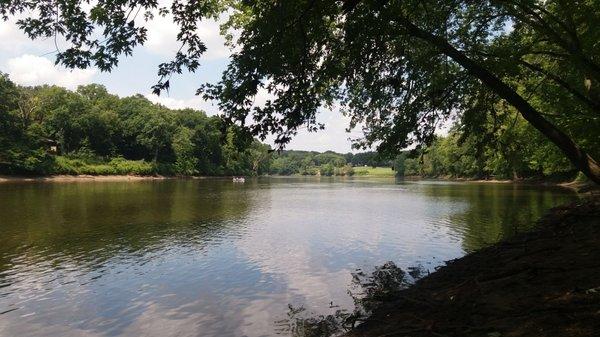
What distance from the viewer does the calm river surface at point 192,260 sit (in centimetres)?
1265

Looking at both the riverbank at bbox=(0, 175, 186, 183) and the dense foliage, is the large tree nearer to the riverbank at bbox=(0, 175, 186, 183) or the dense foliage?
the dense foliage

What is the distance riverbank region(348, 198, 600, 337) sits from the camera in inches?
257

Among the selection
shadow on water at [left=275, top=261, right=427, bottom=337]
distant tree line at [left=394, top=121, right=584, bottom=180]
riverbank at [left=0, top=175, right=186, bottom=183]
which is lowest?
shadow on water at [left=275, top=261, right=427, bottom=337]

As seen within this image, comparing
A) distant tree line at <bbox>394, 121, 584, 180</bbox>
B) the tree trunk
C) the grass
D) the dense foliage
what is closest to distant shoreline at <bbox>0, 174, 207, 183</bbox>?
the grass

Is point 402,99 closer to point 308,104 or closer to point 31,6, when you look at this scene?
point 308,104

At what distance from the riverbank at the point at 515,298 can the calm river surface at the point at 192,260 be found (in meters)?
3.46

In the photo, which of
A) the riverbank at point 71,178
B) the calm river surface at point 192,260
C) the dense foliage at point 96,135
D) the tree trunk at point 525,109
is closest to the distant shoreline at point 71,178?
the riverbank at point 71,178

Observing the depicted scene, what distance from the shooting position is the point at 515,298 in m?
8.23

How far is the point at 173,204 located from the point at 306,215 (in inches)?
569

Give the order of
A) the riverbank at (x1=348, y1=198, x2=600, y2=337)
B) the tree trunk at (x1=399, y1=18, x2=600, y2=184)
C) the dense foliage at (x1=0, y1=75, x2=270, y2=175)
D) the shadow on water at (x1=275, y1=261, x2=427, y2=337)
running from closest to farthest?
the riverbank at (x1=348, y1=198, x2=600, y2=337) → the tree trunk at (x1=399, y1=18, x2=600, y2=184) → the shadow on water at (x1=275, y1=261, x2=427, y2=337) → the dense foliage at (x1=0, y1=75, x2=270, y2=175)

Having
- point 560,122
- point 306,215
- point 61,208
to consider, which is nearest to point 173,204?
point 61,208

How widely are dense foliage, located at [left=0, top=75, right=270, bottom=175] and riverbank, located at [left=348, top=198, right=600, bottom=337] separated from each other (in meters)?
50.3

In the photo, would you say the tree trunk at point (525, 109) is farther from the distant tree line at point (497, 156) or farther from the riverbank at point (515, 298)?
the distant tree line at point (497, 156)

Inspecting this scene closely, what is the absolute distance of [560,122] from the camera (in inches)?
777
